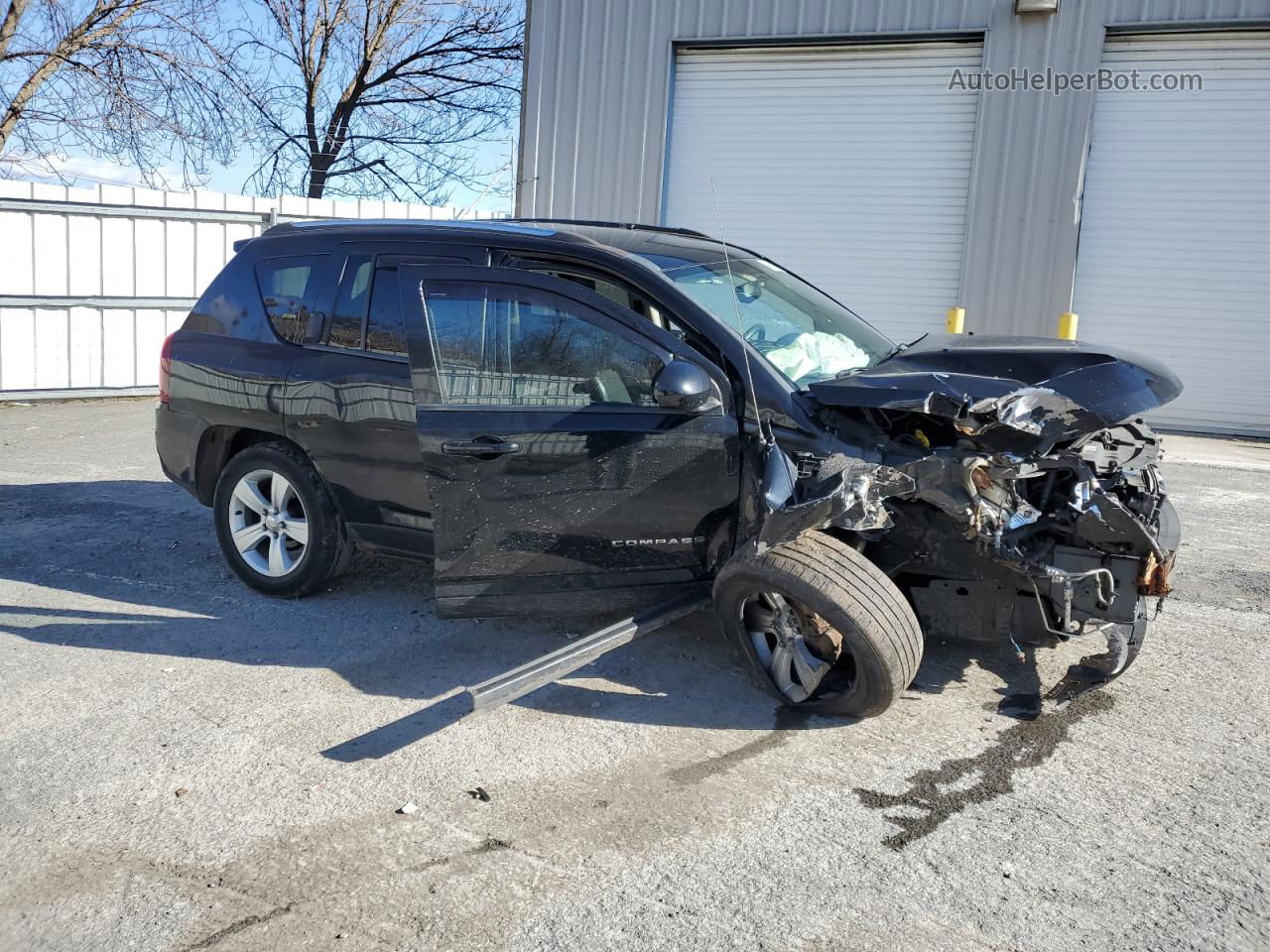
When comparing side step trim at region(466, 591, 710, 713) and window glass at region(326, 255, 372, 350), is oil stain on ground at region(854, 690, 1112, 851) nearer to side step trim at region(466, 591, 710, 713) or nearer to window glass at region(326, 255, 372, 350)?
side step trim at region(466, 591, 710, 713)

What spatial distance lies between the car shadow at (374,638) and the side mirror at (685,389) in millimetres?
1119

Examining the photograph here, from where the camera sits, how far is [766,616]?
4145mm

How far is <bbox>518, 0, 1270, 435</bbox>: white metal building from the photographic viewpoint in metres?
12.2

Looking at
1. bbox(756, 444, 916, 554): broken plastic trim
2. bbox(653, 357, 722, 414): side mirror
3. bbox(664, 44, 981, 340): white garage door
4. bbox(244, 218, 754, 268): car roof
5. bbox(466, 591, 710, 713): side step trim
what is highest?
bbox(664, 44, 981, 340): white garage door

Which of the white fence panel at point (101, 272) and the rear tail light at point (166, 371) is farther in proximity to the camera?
the white fence panel at point (101, 272)

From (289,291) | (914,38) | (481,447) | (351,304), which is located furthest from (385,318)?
(914,38)

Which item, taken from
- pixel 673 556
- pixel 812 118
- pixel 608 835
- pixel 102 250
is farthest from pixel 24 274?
pixel 608 835

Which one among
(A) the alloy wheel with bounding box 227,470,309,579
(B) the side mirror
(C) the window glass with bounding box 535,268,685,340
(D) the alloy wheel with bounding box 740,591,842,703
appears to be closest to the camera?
(D) the alloy wheel with bounding box 740,591,842,703

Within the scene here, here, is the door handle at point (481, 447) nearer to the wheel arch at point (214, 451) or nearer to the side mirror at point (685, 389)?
the side mirror at point (685, 389)

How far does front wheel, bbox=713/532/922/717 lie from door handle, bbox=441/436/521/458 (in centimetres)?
98

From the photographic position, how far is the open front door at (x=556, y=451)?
170 inches

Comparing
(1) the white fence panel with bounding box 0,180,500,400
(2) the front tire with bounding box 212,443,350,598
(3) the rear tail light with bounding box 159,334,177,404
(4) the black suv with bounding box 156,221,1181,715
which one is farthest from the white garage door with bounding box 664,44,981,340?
(2) the front tire with bounding box 212,443,350,598

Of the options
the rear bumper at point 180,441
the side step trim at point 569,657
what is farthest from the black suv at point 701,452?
the rear bumper at point 180,441

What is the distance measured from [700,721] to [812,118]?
11.2 metres
